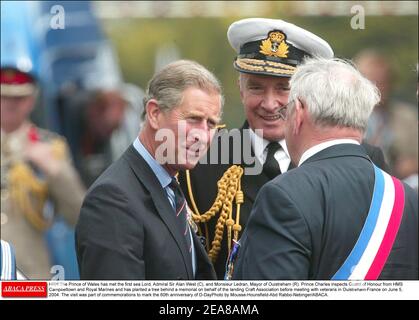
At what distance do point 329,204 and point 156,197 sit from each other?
392 millimetres

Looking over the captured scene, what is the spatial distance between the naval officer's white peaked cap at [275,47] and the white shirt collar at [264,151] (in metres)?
0.17

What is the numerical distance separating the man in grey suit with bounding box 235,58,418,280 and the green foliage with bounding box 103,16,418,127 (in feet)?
2.68

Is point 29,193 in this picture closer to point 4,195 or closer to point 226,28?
point 4,195

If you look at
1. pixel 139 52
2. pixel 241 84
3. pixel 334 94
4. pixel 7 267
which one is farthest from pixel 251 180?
pixel 139 52

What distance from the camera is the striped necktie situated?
7.09ft

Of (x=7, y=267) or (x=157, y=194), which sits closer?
(x=157, y=194)

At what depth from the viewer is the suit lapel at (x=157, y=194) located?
6.86ft

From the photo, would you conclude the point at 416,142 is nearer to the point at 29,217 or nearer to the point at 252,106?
the point at 252,106

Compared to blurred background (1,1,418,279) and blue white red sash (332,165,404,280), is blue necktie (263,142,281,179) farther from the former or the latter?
blue white red sash (332,165,404,280)

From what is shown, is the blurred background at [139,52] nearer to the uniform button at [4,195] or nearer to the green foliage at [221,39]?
the green foliage at [221,39]

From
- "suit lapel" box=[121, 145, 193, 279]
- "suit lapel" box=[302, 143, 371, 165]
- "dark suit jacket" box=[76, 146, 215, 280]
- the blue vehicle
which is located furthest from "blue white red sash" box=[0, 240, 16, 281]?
"suit lapel" box=[302, 143, 371, 165]

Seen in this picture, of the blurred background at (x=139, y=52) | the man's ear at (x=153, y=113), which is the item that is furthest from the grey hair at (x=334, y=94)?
the blurred background at (x=139, y=52)

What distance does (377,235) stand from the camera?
1.99 m

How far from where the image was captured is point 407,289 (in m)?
2.25
